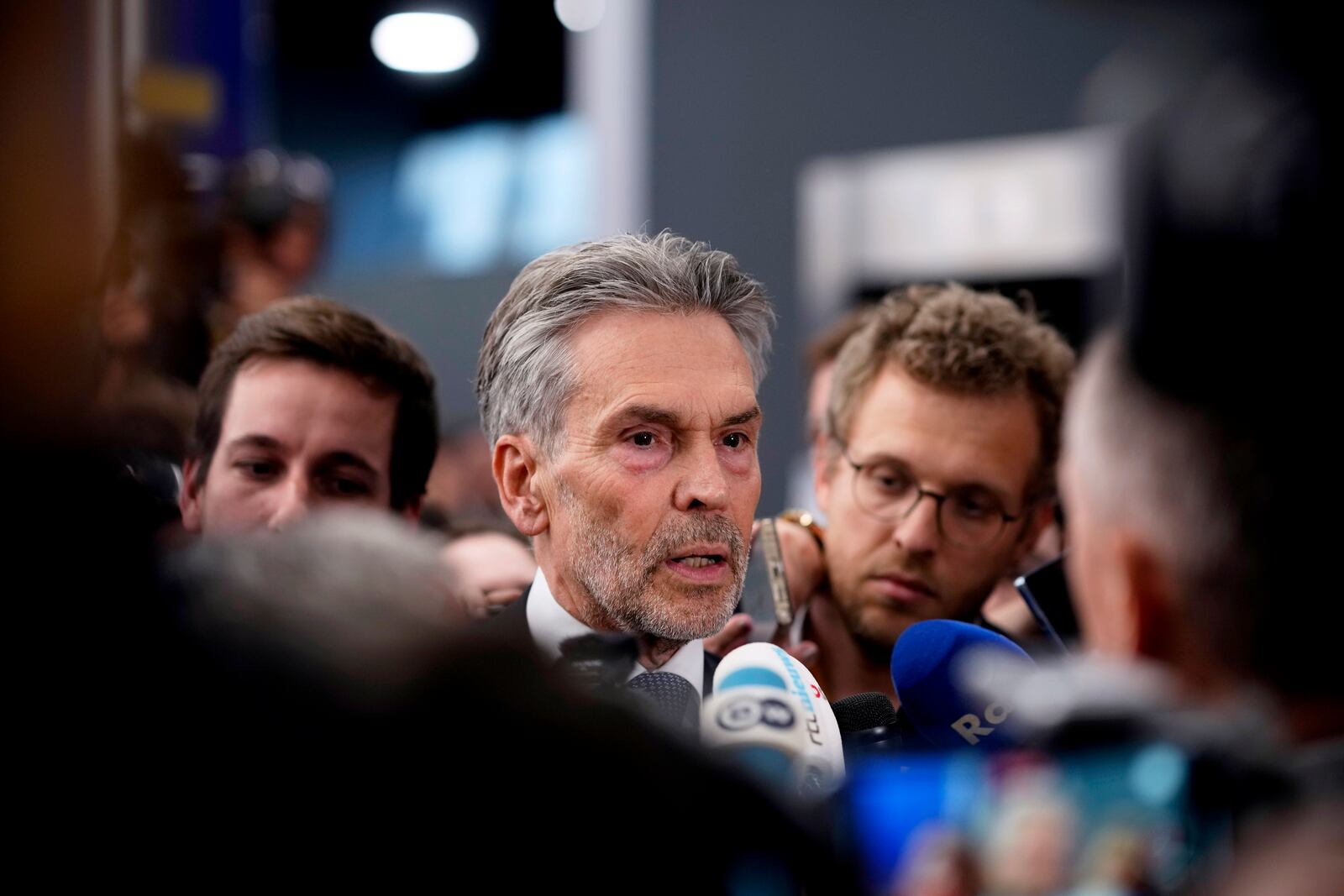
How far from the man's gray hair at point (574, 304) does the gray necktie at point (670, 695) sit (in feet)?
1.33

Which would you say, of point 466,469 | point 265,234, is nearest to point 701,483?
point 265,234

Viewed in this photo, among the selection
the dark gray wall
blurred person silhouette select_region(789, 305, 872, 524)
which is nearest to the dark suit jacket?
blurred person silhouette select_region(789, 305, 872, 524)

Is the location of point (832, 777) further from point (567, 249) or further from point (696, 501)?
point (567, 249)

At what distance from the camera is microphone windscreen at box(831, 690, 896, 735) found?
5.51 ft

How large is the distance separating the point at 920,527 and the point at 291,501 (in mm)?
1049

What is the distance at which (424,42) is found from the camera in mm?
7613

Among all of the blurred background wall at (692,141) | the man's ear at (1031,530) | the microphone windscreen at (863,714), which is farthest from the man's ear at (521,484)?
the blurred background wall at (692,141)

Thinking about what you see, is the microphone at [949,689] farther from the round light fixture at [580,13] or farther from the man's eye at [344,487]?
the round light fixture at [580,13]

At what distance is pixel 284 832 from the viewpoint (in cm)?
88

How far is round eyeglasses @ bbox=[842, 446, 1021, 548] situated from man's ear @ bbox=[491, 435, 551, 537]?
72 centimetres

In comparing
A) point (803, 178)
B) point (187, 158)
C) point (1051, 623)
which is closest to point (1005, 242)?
point (803, 178)

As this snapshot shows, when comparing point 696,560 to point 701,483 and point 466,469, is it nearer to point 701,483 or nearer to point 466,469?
point 701,483

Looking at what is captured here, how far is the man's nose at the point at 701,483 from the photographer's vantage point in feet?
5.97

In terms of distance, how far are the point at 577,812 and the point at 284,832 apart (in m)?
0.19
